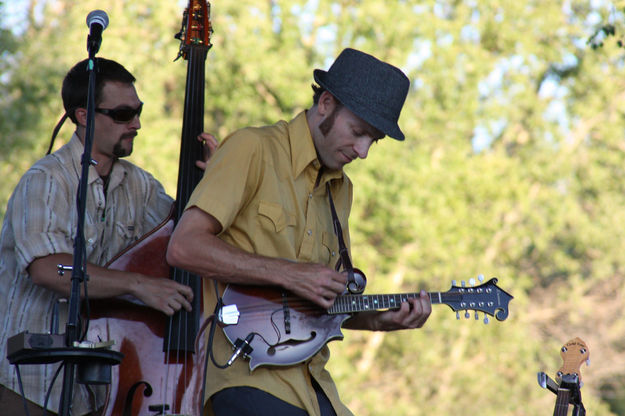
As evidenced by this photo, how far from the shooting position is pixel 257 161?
151 inches

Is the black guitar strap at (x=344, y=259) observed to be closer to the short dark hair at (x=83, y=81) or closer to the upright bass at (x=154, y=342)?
the upright bass at (x=154, y=342)

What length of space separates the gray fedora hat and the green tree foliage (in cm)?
979

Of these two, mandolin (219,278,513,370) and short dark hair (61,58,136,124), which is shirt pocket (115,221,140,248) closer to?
short dark hair (61,58,136,124)

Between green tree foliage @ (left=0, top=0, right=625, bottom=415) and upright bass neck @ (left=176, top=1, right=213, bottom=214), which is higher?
green tree foliage @ (left=0, top=0, right=625, bottom=415)

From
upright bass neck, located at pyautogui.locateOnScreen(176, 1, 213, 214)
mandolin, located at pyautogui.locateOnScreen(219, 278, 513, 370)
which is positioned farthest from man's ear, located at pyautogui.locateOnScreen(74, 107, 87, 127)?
mandolin, located at pyautogui.locateOnScreen(219, 278, 513, 370)

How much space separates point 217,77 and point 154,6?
4.91 feet

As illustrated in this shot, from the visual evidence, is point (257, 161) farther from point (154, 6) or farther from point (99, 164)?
point (154, 6)

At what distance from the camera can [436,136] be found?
1499 centimetres

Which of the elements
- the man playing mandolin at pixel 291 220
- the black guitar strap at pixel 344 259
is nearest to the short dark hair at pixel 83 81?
the man playing mandolin at pixel 291 220

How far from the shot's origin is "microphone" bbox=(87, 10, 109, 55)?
3527 millimetres

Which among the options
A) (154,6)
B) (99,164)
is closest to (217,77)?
(154,6)

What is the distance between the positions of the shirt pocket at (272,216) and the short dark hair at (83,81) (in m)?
1.10

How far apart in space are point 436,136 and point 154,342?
37.8ft

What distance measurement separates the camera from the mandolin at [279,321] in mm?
3650
